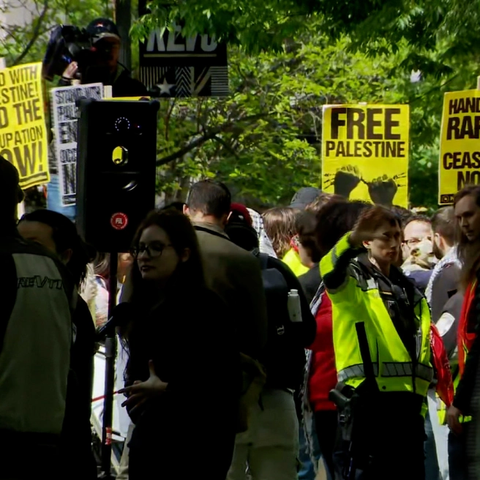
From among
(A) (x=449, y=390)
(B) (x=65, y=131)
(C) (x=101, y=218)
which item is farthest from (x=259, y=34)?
(A) (x=449, y=390)

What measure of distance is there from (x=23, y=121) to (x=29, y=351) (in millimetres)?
7214

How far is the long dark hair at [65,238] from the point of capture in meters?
6.85

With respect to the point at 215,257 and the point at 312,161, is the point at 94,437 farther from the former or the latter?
the point at 312,161

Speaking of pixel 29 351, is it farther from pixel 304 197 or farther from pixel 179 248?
pixel 304 197

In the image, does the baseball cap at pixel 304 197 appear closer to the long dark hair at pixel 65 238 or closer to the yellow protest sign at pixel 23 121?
the yellow protest sign at pixel 23 121

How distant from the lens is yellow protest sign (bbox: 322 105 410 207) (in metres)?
14.4

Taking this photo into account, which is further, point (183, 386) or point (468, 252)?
point (468, 252)

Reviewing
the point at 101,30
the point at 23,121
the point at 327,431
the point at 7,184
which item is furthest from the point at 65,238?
the point at 23,121

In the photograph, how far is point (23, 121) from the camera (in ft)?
40.1

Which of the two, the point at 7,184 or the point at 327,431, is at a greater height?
the point at 7,184

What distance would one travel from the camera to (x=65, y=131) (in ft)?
37.6

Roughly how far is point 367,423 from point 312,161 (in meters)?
20.4

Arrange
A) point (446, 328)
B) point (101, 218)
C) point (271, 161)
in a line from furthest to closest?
point (271, 161)
point (101, 218)
point (446, 328)

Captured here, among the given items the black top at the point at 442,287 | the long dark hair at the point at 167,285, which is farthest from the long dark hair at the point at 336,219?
the long dark hair at the point at 167,285
